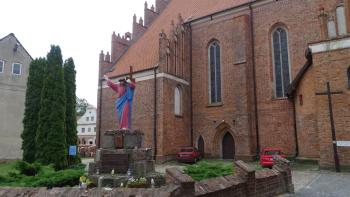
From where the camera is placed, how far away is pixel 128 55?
27.3 meters

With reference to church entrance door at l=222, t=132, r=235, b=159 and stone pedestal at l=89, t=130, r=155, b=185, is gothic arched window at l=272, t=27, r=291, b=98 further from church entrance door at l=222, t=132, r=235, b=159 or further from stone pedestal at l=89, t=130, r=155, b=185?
stone pedestal at l=89, t=130, r=155, b=185

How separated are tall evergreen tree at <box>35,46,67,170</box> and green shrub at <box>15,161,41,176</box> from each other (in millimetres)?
6536

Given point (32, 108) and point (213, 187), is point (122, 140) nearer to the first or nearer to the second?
point (213, 187)

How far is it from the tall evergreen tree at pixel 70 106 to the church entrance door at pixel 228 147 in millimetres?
10211

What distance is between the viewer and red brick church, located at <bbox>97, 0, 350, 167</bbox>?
1704cm

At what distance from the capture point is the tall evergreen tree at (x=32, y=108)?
61.3ft

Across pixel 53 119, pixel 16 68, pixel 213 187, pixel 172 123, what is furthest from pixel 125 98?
pixel 16 68

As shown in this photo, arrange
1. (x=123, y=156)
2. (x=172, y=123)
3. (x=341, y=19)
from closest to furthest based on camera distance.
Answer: (x=123, y=156) → (x=341, y=19) → (x=172, y=123)

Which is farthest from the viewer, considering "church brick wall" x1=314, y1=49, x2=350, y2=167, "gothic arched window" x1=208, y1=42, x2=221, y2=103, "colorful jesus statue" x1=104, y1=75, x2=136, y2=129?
"gothic arched window" x1=208, y1=42, x2=221, y2=103

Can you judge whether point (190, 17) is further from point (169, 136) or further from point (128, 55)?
point (169, 136)

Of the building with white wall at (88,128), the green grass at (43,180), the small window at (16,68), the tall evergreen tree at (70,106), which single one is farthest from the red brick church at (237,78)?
the building with white wall at (88,128)

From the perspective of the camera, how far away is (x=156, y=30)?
1094 inches

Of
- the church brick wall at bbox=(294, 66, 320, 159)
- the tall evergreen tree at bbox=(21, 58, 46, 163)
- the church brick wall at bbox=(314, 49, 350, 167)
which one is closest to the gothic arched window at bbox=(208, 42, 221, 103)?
the church brick wall at bbox=(294, 66, 320, 159)

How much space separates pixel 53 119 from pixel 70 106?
110 inches
